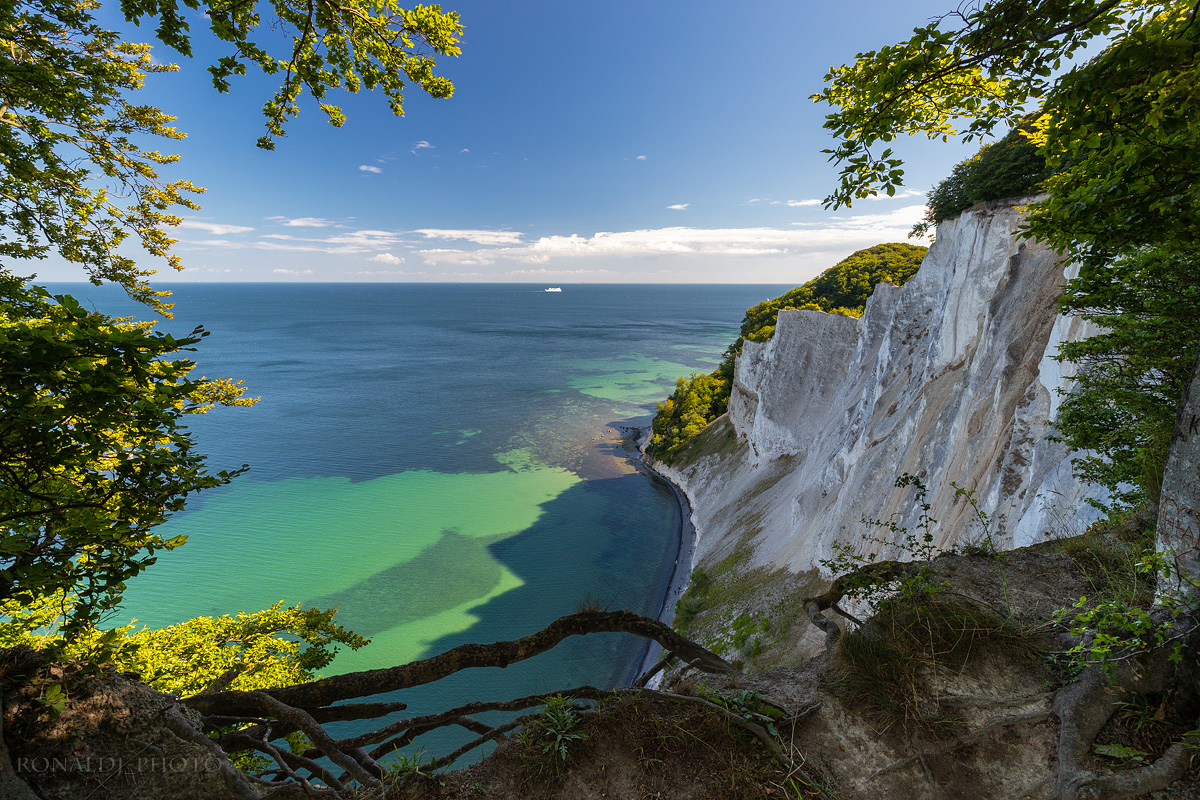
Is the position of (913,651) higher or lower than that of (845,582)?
lower

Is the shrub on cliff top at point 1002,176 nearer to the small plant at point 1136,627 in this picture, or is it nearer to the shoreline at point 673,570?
the small plant at point 1136,627

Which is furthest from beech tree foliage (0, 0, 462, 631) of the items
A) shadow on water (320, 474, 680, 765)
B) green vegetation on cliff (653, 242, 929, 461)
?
green vegetation on cliff (653, 242, 929, 461)

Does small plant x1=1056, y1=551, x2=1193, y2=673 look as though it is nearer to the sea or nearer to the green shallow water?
the sea

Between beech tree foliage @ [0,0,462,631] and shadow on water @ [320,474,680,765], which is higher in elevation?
beech tree foliage @ [0,0,462,631]

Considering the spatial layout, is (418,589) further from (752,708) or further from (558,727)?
(752,708)

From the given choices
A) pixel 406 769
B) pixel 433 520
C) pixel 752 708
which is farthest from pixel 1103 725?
pixel 433 520

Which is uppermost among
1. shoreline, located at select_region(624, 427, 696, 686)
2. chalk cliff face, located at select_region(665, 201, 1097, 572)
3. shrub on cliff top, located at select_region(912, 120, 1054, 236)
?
shrub on cliff top, located at select_region(912, 120, 1054, 236)
